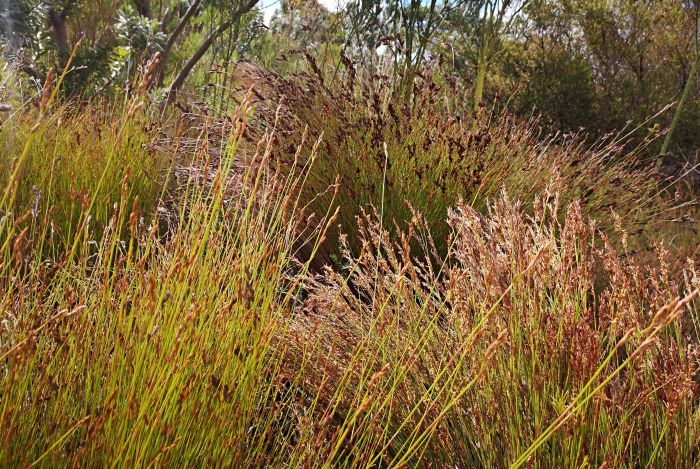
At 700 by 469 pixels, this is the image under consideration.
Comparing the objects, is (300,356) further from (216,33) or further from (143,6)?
(143,6)

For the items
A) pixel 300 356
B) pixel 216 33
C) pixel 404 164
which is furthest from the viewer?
pixel 216 33

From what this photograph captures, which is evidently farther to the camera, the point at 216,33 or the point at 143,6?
the point at 143,6

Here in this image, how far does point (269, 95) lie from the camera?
4141mm

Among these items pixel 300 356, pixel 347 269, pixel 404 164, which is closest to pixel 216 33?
pixel 404 164

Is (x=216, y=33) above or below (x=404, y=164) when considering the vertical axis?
above

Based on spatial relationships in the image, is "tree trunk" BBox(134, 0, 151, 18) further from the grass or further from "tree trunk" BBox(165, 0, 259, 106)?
the grass

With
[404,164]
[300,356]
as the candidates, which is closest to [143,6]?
[404,164]

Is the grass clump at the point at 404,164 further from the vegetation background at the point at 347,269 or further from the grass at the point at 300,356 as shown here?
the grass at the point at 300,356

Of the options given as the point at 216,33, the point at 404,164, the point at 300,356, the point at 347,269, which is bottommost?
the point at 300,356

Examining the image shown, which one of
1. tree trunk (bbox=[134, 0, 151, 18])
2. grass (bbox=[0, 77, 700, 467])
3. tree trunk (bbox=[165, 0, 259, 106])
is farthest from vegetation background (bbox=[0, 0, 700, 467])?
tree trunk (bbox=[134, 0, 151, 18])

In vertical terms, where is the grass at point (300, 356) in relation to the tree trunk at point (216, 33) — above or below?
below

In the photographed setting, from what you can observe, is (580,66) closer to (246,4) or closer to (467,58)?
(467,58)

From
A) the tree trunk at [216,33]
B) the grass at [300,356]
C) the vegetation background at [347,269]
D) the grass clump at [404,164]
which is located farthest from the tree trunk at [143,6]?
the grass at [300,356]

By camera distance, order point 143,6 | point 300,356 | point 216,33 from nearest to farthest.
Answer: point 300,356
point 216,33
point 143,6
